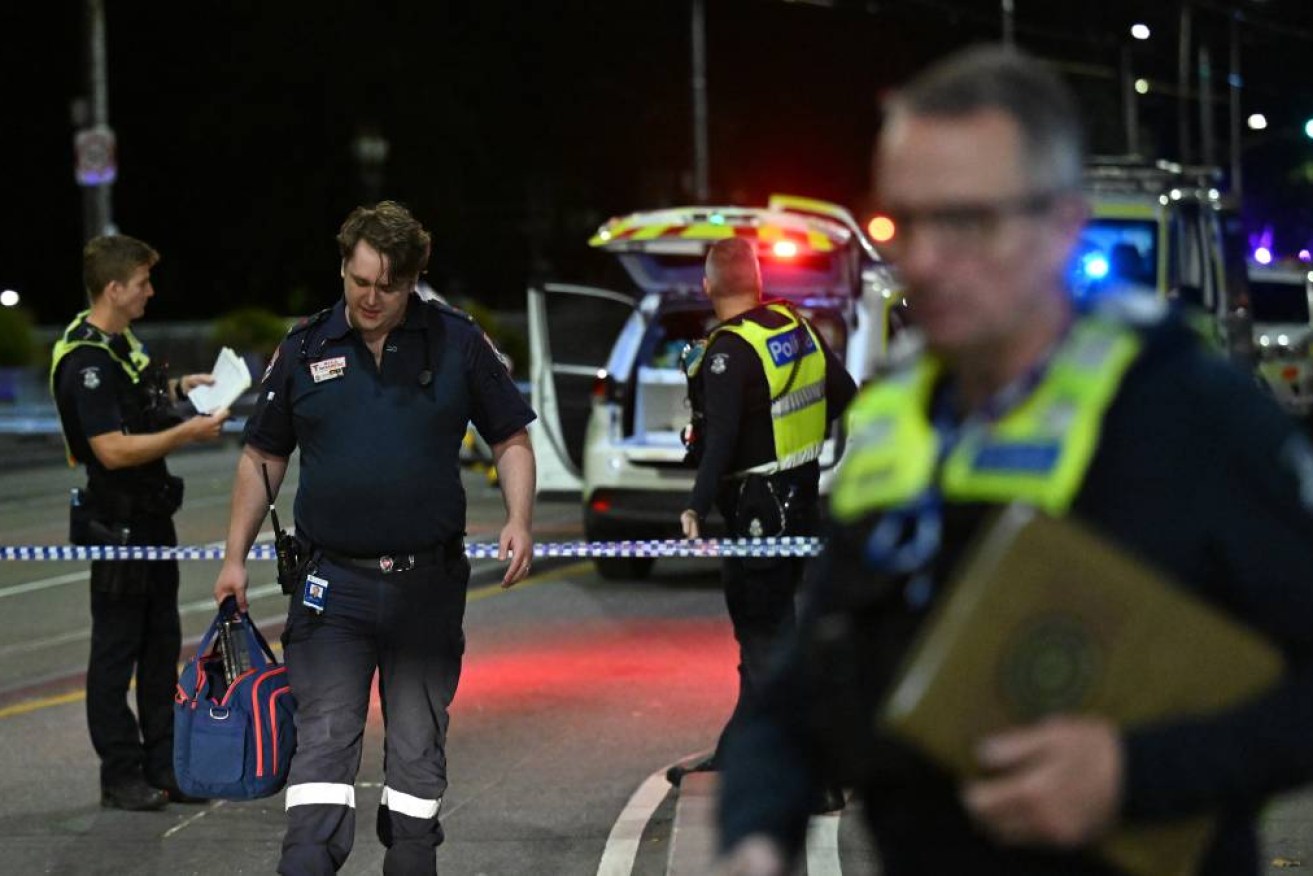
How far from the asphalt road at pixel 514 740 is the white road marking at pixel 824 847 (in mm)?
12

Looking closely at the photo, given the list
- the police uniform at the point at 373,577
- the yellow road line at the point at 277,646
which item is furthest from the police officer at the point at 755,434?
the police uniform at the point at 373,577

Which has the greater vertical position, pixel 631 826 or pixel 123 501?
pixel 123 501

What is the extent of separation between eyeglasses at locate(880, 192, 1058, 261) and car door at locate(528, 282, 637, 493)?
11.8 meters

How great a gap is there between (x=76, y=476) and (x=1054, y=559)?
21.1m

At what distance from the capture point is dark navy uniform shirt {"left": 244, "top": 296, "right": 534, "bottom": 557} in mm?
5742

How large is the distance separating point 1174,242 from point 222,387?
37.9 ft

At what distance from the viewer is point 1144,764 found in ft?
6.97

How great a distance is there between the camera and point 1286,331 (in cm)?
2659

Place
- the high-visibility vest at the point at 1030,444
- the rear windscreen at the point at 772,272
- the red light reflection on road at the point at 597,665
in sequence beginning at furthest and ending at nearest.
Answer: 1. the rear windscreen at the point at 772,272
2. the red light reflection on road at the point at 597,665
3. the high-visibility vest at the point at 1030,444

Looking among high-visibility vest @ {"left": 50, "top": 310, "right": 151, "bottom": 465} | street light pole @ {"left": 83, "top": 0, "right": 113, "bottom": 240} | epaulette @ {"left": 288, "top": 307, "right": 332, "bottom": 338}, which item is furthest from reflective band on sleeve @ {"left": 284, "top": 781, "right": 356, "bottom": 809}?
street light pole @ {"left": 83, "top": 0, "right": 113, "bottom": 240}

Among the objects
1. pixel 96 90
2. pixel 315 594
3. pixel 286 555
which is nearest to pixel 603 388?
pixel 286 555

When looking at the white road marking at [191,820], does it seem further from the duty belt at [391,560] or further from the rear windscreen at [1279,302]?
the rear windscreen at [1279,302]

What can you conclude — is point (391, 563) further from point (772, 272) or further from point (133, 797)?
point (772, 272)

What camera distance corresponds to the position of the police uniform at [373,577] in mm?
5734
